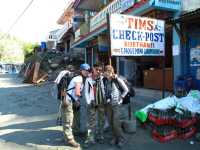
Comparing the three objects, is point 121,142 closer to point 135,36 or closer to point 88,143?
point 88,143

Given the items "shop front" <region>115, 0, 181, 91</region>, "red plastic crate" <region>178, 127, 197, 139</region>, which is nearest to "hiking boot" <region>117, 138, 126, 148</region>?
"red plastic crate" <region>178, 127, 197, 139</region>

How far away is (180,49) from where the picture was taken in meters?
12.1

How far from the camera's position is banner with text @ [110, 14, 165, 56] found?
8359 millimetres

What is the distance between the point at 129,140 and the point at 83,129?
1.43 metres

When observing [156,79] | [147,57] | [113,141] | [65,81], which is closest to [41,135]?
[65,81]

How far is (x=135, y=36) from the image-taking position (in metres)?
8.76

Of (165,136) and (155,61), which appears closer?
(165,136)

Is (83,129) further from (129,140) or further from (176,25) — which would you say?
(176,25)

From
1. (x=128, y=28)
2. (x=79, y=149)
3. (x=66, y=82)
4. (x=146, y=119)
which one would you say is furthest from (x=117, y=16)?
(x=79, y=149)

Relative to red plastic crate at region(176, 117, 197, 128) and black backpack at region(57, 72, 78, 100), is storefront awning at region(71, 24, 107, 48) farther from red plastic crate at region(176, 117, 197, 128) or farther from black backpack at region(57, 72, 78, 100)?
red plastic crate at region(176, 117, 197, 128)

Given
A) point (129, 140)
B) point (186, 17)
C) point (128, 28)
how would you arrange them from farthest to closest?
point (186, 17), point (128, 28), point (129, 140)

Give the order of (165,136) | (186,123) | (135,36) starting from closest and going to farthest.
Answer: (165,136)
(186,123)
(135,36)

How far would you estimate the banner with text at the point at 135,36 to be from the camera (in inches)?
329

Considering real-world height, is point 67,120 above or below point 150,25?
below
